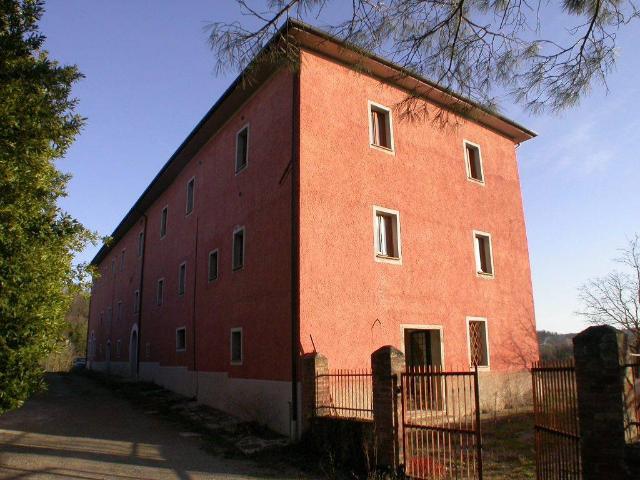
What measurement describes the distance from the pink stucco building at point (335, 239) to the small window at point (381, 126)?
0.03 meters

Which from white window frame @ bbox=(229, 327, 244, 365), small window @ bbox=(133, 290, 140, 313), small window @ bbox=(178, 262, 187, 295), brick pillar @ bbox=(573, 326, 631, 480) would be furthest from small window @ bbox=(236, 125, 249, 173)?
small window @ bbox=(133, 290, 140, 313)

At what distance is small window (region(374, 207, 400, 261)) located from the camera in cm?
1305

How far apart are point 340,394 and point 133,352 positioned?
19.0m

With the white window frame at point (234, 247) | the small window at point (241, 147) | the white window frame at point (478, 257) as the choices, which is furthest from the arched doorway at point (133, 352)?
the white window frame at point (478, 257)

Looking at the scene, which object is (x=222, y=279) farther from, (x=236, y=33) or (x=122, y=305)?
(x=122, y=305)

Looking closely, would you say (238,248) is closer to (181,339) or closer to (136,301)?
(181,339)

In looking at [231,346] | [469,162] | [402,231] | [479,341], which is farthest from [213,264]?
[469,162]

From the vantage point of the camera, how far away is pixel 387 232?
13.4 metres

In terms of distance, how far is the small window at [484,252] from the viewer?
1573 centimetres

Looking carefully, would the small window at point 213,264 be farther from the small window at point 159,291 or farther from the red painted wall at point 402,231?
the small window at point 159,291

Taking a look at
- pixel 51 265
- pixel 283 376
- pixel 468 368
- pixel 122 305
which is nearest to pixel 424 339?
pixel 468 368

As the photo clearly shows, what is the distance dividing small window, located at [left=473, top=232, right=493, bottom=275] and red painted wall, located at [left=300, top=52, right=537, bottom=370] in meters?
0.27

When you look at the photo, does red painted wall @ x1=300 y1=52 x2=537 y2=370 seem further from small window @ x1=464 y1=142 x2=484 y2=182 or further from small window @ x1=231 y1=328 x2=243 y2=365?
small window @ x1=231 y1=328 x2=243 y2=365

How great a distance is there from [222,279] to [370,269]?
526 cm
